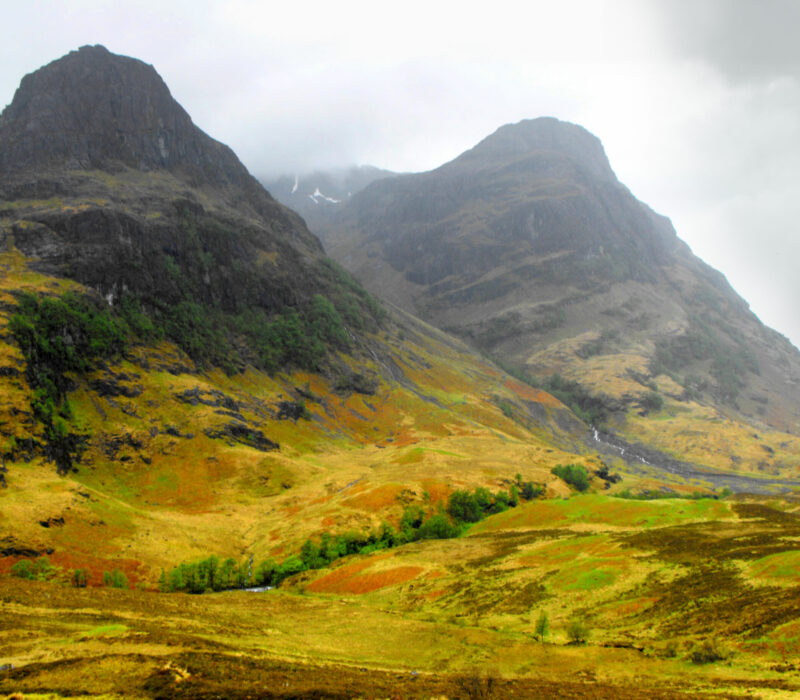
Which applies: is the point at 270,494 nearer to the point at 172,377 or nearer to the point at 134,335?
the point at 172,377

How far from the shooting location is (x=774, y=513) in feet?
167

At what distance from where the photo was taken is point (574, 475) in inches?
4040

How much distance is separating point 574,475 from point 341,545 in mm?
57395

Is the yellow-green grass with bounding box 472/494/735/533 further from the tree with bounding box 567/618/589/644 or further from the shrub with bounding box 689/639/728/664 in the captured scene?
the shrub with bounding box 689/639/728/664

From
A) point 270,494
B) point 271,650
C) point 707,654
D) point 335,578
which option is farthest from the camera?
point 270,494

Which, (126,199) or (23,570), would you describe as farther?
(126,199)

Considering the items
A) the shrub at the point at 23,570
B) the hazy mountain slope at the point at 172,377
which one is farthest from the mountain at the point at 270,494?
the hazy mountain slope at the point at 172,377

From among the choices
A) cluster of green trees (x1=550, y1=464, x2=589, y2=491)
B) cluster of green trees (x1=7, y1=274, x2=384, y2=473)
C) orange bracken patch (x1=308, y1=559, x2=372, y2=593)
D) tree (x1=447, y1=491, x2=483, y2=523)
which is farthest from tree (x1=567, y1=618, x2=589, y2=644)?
cluster of green trees (x1=7, y1=274, x2=384, y2=473)

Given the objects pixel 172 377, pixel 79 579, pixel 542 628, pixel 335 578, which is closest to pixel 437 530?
pixel 335 578

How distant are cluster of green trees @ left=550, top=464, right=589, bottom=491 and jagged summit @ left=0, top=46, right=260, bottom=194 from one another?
16416 cm

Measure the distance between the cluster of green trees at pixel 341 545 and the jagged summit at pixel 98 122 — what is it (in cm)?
15700

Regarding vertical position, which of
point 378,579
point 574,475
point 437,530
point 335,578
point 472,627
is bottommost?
point 335,578

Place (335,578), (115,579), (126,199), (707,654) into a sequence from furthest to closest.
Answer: (126,199) → (335,578) → (115,579) → (707,654)

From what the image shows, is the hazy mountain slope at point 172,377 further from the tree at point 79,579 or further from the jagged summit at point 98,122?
the tree at point 79,579
